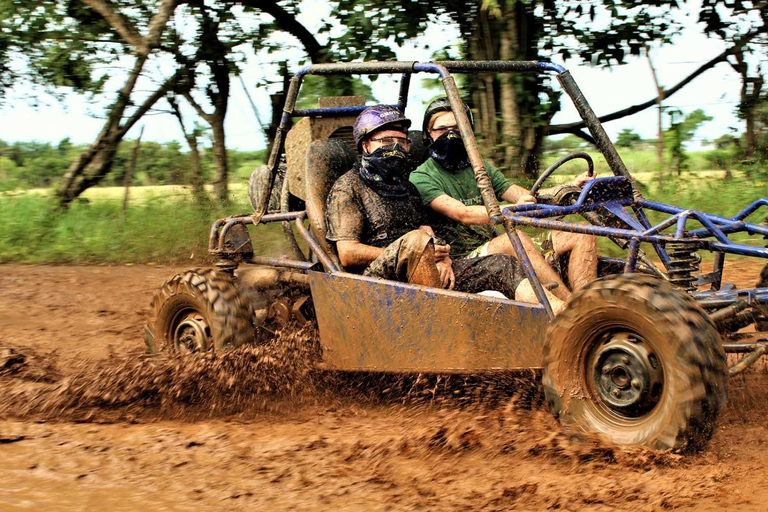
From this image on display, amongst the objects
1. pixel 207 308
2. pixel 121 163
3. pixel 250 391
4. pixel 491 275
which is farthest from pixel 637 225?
pixel 121 163

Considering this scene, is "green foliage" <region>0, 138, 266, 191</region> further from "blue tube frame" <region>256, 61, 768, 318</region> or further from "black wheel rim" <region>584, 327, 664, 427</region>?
"black wheel rim" <region>584, 327, 664, 427</region>

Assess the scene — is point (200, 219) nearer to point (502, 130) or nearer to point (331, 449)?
point (502, 130)

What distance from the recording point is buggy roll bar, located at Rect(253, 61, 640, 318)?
3.93 metres

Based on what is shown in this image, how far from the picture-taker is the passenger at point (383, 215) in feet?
14.3

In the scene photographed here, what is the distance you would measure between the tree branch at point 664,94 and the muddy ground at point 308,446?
17.9 feet

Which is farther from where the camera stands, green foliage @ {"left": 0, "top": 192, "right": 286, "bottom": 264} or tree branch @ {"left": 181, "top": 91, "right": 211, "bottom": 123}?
tree branch @ {"left": 181, "top": 91, "right": 211, "bottom": 123}

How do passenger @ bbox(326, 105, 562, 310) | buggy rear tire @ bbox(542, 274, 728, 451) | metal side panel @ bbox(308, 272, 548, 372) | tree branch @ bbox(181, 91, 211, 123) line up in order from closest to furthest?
buggy rear tire @ bbox(542, 274, 728, 451)
metal side panel @ bbox(308, 272, 548, 372)
passenger @ bbox(326, 105, 562, 310)
tree branch @ bbox(181, 91, 211, 123)

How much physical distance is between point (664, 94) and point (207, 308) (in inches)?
261

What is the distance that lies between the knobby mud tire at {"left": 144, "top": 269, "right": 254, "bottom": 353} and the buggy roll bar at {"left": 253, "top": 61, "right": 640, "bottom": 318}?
0.49m

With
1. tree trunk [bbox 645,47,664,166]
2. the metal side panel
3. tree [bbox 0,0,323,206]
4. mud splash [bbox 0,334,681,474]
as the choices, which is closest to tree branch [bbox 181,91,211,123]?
tree [bbox 0,0,323,206]

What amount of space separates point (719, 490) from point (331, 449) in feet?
5.12

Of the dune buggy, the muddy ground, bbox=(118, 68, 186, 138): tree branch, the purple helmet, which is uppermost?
bbox=(118, 68, 186, 138): tree branch

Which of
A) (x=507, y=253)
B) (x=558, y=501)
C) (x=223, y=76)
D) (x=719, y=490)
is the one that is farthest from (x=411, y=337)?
(x=223, y=76)

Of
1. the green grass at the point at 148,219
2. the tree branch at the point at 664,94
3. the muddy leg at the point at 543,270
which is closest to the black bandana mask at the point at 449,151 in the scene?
the muddy leg at the point at 543,270
